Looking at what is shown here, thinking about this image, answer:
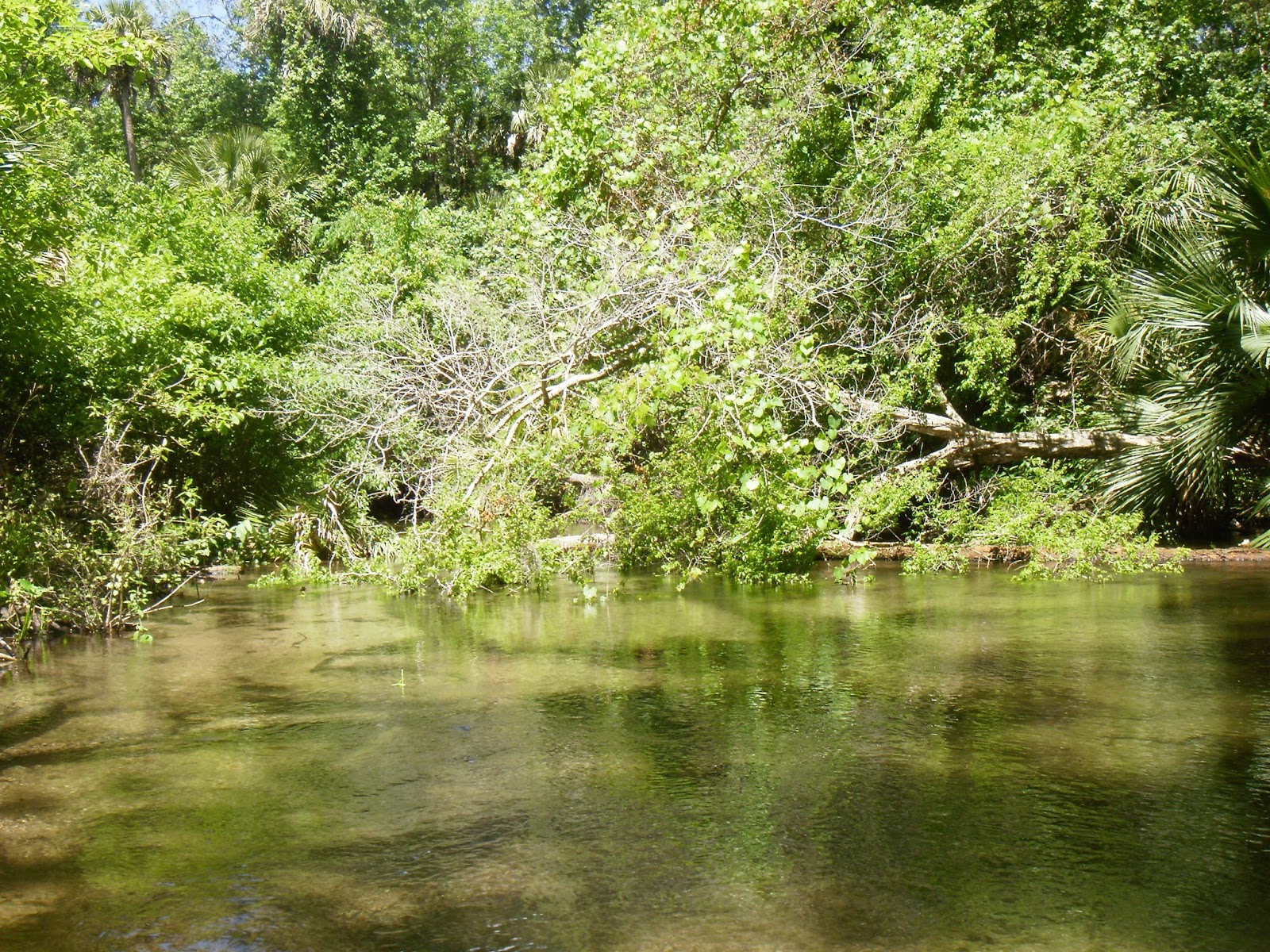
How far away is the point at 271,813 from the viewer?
4.89 metres

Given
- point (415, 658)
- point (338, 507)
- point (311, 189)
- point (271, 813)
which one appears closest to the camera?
point (271, 813)

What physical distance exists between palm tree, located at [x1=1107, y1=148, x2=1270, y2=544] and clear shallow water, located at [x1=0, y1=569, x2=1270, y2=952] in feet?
13.7

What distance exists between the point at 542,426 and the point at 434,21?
24.0 meters

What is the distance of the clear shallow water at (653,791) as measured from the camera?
3.77 m

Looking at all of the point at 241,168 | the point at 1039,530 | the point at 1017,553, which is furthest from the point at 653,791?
A: the point at 241,168

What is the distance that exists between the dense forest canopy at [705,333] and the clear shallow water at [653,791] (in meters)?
1.78

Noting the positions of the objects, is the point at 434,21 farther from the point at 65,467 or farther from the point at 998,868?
the point at 998,868

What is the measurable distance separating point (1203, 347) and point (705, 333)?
716 cm

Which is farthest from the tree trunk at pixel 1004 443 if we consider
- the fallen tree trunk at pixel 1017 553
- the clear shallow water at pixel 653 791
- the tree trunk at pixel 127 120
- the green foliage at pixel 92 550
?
the tree trunk at pixel 127 120

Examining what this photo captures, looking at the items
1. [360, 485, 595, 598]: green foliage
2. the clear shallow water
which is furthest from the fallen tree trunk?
the clear shallow water

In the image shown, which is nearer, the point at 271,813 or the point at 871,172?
the point at 271,813

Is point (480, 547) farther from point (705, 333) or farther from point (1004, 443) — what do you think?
point (1004, 443)

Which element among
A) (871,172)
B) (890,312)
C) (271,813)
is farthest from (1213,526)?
(271,813)

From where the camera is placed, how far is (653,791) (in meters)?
5.07
